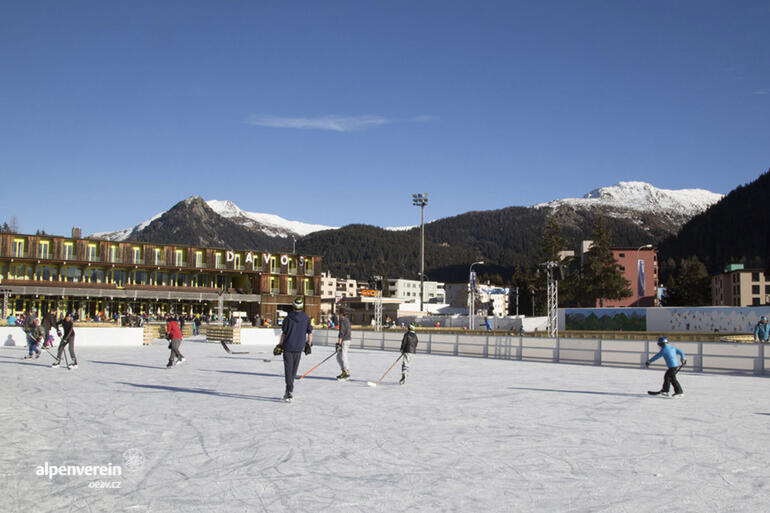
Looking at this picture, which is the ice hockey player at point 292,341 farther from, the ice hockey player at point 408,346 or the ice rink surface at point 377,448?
the ice hockey player at point 408,346

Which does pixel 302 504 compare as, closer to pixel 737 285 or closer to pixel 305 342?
pixel 305 342

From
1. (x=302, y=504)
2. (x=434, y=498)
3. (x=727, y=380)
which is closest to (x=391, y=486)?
(x=434, y=498)

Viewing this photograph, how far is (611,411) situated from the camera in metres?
11.2

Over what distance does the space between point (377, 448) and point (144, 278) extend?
80.2 meters

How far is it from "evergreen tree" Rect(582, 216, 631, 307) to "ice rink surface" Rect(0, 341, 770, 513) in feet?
195

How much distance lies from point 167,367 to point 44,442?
10.8 metres

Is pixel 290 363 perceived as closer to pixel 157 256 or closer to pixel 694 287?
pixel 157 256

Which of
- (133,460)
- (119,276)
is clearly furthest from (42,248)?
(133,460)

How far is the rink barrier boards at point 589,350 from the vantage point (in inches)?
807

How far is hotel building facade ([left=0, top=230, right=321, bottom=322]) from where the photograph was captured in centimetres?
7388

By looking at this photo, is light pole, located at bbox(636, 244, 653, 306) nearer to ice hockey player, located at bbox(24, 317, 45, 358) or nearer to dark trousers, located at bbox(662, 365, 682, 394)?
dark trousers, located at bbox(662, 365, 682, 394)

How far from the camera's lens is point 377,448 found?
7.67 meters

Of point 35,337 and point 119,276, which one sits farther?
point 119,276

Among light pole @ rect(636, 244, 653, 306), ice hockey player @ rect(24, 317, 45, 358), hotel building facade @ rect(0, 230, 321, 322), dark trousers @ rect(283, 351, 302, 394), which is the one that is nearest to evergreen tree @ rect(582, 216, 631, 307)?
light pole @ rect(636, 244, 653, 306)
